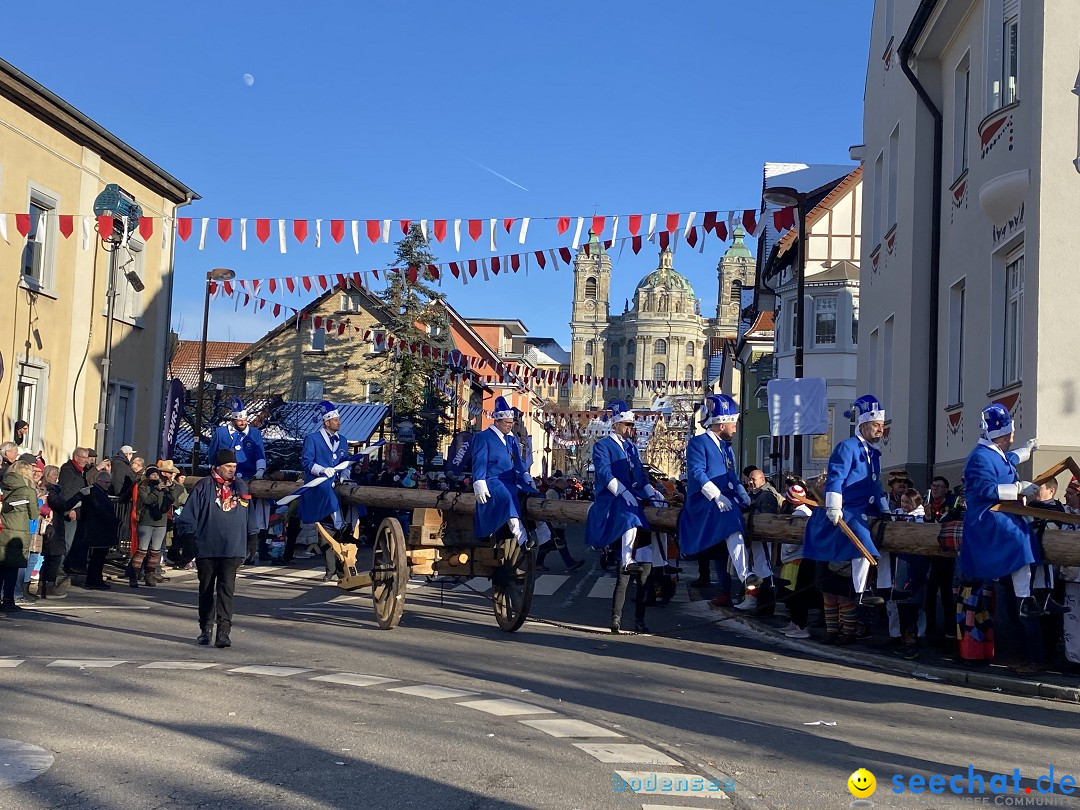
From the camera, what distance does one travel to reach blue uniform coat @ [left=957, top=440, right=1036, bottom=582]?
361 inches

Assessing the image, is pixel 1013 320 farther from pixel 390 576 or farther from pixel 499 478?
pixel 390 576

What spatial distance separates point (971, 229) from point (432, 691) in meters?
10.3

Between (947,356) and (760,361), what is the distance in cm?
3362

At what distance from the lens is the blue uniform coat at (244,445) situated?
50.8ft

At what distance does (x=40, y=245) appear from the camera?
865 inches

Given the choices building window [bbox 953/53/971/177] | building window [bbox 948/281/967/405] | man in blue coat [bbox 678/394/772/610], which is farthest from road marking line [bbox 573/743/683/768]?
building window [bbox 953/53/971/177]

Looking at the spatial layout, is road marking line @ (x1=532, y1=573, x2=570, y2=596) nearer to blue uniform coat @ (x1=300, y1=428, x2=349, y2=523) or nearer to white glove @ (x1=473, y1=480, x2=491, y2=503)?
blue uniform coat @ (x1=300, y1=428, x2=349, y2=523)

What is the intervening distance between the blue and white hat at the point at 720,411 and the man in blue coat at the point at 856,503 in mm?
1089

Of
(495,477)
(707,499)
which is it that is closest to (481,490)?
(495,477)

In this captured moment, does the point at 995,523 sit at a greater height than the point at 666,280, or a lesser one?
lesser

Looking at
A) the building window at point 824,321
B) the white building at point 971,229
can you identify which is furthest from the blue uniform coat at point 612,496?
the building window at point 824,321

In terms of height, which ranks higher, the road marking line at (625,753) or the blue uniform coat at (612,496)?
the blue uniform coat at (612,496)

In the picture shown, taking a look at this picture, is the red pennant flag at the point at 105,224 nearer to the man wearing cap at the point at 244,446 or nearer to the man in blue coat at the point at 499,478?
the man wearing cap at the point at 244,446

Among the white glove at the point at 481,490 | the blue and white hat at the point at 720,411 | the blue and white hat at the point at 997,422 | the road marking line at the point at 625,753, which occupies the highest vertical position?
the blue and white hat at the point at 720,411
